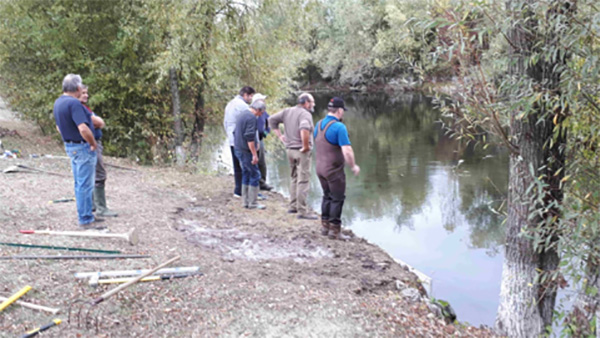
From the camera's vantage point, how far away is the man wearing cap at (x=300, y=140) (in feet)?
24.5

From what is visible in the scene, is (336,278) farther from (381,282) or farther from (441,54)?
(441,54)

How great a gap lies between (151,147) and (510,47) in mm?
11290

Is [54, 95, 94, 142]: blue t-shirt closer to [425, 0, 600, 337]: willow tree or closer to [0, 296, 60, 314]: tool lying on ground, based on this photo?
[0, 296, 60, 314]: tool lying on ground

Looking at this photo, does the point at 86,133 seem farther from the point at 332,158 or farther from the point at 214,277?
the point at 332,158

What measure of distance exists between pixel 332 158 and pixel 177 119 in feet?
24.0

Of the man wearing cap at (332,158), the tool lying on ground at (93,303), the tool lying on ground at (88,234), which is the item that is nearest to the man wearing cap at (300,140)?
the man wearing cap at (332,158)

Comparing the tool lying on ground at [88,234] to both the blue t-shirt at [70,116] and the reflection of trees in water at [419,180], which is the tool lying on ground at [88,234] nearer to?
the blue t-shirt at [70,116]

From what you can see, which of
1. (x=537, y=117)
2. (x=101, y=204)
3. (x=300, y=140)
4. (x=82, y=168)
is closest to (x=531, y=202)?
(x=537, y=117)

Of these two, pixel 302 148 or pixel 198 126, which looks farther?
pixel 198 126

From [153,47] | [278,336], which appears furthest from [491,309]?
[153,47]

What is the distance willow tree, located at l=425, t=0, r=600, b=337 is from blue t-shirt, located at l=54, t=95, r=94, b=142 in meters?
3.92

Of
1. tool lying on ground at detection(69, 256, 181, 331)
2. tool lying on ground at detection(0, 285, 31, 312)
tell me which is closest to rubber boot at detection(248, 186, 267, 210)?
tool lying on ground at detection(69, 256, 181, 331)

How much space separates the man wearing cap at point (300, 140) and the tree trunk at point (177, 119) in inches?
211

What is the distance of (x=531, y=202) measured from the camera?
15.8 ft
